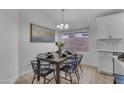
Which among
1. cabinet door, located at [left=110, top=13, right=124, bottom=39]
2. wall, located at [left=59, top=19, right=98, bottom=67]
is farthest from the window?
cabinet door, located at [left=110, top=13, right=124, bottom=39]

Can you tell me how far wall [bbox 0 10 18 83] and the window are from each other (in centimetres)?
297

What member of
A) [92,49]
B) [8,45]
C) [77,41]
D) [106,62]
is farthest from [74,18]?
[8,45]

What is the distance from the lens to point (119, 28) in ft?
9.36

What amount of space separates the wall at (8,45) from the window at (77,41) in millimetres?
2966

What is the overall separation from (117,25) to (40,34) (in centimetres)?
264

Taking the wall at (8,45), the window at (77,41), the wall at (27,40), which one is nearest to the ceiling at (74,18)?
the window at (77,41)

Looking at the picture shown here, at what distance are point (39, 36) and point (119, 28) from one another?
2.71 meters

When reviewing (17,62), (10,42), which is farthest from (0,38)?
(17,62)

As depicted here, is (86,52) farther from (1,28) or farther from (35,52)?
(1,28)

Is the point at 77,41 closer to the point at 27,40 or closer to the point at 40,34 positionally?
the point at 40,34

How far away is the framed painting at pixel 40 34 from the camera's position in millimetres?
3070

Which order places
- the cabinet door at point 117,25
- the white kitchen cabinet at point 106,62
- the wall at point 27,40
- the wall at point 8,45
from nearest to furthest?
the wall at point 8,45 < the wall at point 27,40 < the cabinet door at point 117,25 < the white kitchen cabinet at point 106,62

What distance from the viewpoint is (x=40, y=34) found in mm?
3377

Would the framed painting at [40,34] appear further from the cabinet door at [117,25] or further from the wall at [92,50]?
the cabinet door at [117,25]
